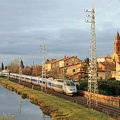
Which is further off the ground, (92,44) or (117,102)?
(92,44)

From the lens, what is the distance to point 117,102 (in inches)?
1817

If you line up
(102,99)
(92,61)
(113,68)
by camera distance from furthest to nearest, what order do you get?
(113,68), (102,99), (92,61)

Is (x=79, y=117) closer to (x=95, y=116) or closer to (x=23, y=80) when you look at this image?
(x=95, y=116)

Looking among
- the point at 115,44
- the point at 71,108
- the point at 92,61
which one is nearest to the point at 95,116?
the point at 71,108

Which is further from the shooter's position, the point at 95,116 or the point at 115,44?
the point at 115,44

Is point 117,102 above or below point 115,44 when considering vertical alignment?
below

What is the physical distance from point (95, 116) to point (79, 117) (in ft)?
6.40

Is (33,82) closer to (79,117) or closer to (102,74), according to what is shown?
(102,74)

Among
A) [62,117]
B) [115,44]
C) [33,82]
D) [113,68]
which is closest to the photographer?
[62,117]

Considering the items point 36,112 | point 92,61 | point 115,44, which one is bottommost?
point 36,112

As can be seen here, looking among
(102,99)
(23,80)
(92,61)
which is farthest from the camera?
(23,80)

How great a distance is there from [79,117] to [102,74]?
7593 centimetres

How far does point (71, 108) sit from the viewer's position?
135ft

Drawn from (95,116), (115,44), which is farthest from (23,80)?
(95,116)
